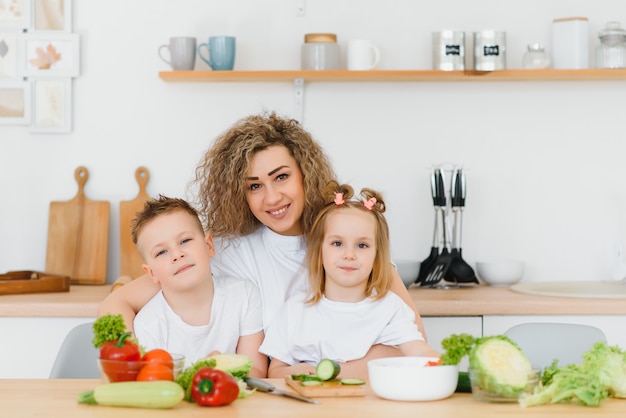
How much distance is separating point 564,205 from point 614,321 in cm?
64

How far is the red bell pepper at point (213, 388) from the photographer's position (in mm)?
1565

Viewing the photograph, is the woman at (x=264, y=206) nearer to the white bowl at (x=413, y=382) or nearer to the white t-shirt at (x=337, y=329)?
the white t-shirt at (x=337, y=329)

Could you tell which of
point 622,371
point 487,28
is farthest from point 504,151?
point 622,371

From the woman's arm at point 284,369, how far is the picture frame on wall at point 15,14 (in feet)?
5.95

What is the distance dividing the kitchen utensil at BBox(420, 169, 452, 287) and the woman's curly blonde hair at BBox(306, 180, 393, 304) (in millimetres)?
937

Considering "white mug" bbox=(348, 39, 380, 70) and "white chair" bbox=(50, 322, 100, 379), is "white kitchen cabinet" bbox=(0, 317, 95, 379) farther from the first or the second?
"white mug" bbox=(348, 39, 380, 70)

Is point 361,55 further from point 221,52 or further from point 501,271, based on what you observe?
point 501,271

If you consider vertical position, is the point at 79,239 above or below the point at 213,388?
above

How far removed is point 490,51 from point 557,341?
1317mm

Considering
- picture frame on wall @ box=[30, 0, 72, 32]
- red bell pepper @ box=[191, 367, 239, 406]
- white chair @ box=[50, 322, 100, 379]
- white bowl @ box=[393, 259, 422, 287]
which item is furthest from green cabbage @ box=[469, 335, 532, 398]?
picture frame on wall @ box=[30, 0, 72, 32]

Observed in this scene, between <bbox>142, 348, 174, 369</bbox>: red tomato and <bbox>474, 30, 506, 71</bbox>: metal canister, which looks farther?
Result: <bbox>474, 30, 506, 71</bbox>: metal canister

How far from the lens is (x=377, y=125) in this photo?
11.2 ft

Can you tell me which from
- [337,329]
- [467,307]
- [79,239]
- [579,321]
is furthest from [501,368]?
[79,239]

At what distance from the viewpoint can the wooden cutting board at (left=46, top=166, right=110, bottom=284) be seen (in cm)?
333
